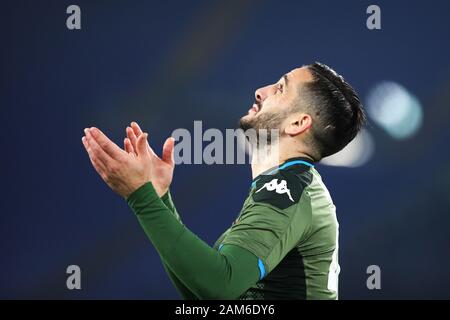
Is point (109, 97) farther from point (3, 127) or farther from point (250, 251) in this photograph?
point (250, 251)

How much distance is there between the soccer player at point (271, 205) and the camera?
1121 mm

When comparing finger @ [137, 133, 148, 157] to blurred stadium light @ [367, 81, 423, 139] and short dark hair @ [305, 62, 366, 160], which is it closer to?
short dark hair @ [305, 62, 366, 160]

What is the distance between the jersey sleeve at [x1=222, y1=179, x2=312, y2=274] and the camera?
46.4 inches

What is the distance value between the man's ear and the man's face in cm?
3

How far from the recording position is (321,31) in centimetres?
353

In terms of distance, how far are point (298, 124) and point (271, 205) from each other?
46cm

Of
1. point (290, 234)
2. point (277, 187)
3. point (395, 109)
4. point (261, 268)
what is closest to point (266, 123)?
point (277, 187)

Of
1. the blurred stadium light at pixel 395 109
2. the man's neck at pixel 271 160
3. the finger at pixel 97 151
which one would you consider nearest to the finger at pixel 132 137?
the finger at pixel 97 151

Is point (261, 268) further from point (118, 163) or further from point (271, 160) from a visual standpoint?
point (271, 160)

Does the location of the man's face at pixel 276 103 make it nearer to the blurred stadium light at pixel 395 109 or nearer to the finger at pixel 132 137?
the finger at pixel 132 137

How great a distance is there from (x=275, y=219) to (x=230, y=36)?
2491mm

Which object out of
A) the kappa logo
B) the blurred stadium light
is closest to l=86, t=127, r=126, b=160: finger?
the kappa logo
